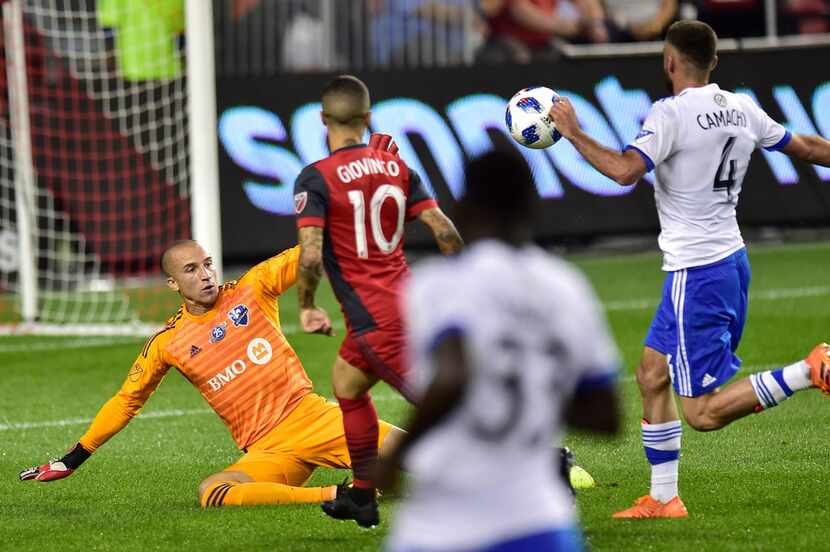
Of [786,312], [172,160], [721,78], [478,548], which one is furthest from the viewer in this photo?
[721,78]

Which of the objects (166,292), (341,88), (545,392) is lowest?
(166,292)

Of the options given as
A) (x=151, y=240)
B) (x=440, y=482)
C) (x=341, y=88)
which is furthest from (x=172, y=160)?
(x=440, y=482)

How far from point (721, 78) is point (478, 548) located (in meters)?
13.7

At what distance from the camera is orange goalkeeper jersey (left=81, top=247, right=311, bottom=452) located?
764 centimetres

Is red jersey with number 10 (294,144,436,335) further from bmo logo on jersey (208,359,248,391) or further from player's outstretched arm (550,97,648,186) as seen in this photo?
bmo logo on jersey (208,359,248,391)

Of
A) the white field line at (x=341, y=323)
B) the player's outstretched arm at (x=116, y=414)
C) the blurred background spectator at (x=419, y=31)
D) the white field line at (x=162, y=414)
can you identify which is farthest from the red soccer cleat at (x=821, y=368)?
the blurred background spectator at (x=419, y=31)

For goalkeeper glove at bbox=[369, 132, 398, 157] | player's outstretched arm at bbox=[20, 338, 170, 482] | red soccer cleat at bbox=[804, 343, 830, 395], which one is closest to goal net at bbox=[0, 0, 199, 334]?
player's outstretched arm at bbox=[20, 338, 170, 482]

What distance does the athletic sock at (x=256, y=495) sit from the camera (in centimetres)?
731

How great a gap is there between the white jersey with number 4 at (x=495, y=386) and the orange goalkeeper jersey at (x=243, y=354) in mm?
3884

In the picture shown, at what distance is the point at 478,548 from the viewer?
3.70 metres

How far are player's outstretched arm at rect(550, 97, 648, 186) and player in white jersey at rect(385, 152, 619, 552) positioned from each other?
2529 mm

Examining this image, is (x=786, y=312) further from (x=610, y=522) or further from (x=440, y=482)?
(x=440, y=482)

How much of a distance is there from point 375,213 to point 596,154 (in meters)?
0.95

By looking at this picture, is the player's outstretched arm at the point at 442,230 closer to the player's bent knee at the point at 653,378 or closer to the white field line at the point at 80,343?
the player's bent knee at the point at 653,378
